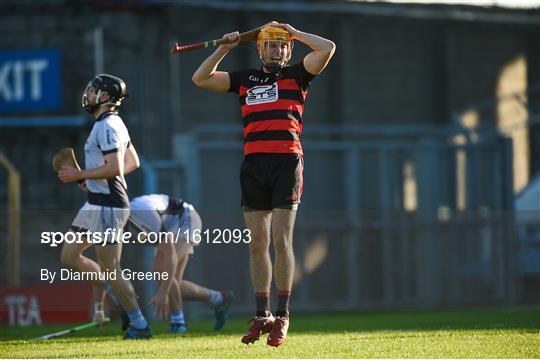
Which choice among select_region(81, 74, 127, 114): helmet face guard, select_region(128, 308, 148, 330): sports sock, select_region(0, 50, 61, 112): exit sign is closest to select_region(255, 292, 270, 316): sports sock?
select_region(128, 308, 148, 330): sports sock

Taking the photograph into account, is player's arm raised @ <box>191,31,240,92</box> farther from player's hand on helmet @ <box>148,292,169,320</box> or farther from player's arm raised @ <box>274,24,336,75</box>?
player's hand on helmet @ <box>148,292,169,320</box>

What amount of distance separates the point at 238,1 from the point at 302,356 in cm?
1528

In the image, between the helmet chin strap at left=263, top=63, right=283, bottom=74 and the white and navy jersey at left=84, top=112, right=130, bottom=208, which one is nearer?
the helmet chin strap at left=263, top=63, right=283, bottom=74

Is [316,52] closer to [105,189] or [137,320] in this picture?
[105,189]

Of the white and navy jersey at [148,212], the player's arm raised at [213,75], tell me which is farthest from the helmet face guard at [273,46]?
the white and navy jersey at [148,212]

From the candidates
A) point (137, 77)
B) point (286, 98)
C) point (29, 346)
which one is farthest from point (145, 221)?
point (137, 77)

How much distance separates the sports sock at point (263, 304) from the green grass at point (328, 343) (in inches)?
10.2

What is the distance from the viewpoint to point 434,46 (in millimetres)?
26078

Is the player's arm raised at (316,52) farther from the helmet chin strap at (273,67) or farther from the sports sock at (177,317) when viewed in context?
the sports sock at (177,317)

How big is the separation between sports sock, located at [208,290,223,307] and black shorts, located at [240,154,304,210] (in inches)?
102

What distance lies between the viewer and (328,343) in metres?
10.3

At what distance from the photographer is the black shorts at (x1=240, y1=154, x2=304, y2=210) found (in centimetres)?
969

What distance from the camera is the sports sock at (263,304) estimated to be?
9.70 meters

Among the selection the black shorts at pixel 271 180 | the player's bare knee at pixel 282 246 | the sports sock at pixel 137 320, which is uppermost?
the black shorts at pixel 271 180
